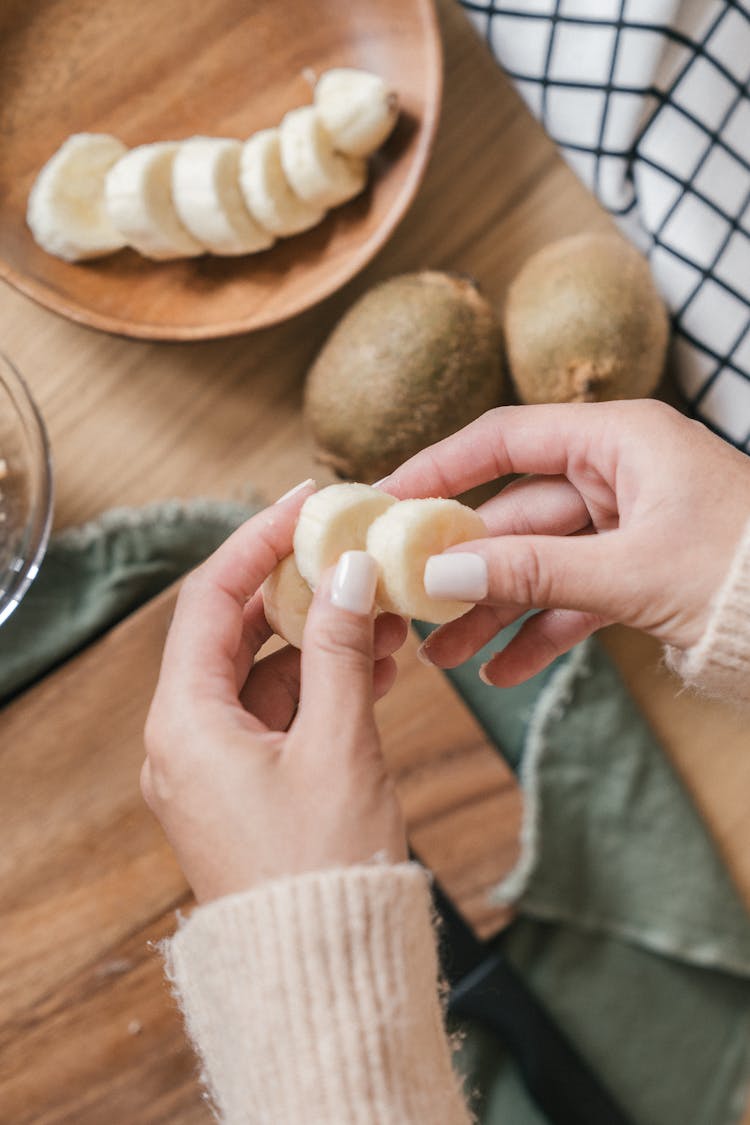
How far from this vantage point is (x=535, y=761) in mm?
657

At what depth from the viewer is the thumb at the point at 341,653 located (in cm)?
34

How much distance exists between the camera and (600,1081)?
26.5 inches

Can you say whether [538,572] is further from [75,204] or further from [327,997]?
[75,204]

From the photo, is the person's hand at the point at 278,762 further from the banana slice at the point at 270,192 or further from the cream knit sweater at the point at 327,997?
the banana slice at the point at 270,192

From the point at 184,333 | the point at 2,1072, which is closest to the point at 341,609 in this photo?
the point at 184,333

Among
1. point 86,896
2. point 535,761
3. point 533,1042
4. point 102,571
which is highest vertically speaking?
point 102,571

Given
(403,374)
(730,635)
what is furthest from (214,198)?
(730,635)

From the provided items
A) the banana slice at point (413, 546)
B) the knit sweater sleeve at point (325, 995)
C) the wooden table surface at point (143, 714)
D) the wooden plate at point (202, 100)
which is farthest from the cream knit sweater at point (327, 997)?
the wooden plate at point (202, 100)

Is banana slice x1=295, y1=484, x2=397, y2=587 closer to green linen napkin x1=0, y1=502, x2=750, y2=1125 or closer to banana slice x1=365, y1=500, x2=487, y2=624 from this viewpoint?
banana slice x1=365, y1=500, x2=487, y2=624

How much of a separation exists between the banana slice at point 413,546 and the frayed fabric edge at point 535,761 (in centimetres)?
26

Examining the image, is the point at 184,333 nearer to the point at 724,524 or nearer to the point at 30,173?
the point at 30,173

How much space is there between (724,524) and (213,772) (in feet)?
0.71

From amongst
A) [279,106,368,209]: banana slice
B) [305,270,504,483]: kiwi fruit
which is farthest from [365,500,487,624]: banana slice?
[279,106,368,209]: banana slice

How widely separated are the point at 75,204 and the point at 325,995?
18.0 inches
